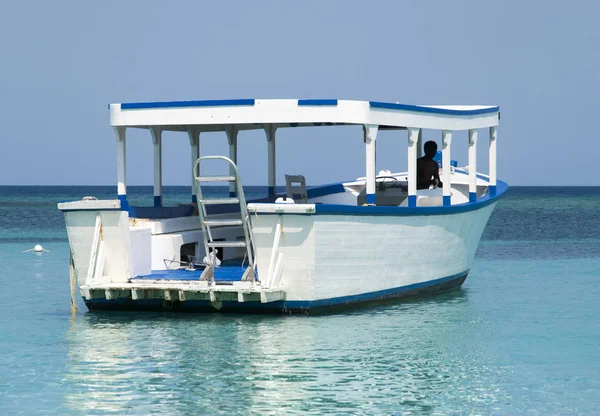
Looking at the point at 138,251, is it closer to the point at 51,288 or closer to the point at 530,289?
the point at 51,288

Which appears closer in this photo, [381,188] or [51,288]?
[381,188]

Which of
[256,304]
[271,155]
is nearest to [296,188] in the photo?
[271,155]

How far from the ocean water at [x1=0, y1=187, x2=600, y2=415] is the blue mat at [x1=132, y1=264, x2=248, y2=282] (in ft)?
1.73

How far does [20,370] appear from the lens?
11883mm

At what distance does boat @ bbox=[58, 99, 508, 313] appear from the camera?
1399cm

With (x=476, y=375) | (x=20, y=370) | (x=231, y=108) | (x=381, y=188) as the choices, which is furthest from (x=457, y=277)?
(x=20, y=370)

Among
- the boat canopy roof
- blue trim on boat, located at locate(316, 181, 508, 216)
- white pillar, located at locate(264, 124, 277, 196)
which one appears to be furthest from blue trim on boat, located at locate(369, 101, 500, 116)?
white pillar, located at locate(264, 124, 277, 196)

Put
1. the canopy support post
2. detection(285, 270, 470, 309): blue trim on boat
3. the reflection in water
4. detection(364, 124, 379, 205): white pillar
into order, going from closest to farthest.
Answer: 1. the reflection in water
2. detection(285, 270, 470, 309): blue trim on boat
3. detection(364, 124, 379, 205): white pillar
4. the canopy support post

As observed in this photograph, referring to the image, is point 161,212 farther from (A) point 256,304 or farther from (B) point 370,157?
(B) point 370,157

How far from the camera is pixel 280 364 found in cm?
1195

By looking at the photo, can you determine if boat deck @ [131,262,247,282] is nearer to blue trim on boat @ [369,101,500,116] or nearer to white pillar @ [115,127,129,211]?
white pillar @ [115,127,129,211]

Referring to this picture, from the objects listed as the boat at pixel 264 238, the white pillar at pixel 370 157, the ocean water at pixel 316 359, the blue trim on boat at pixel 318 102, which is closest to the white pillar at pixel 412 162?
the boat at pixel 264 238

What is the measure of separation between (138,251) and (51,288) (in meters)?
6.18

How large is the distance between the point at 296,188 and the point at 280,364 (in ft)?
21.7
